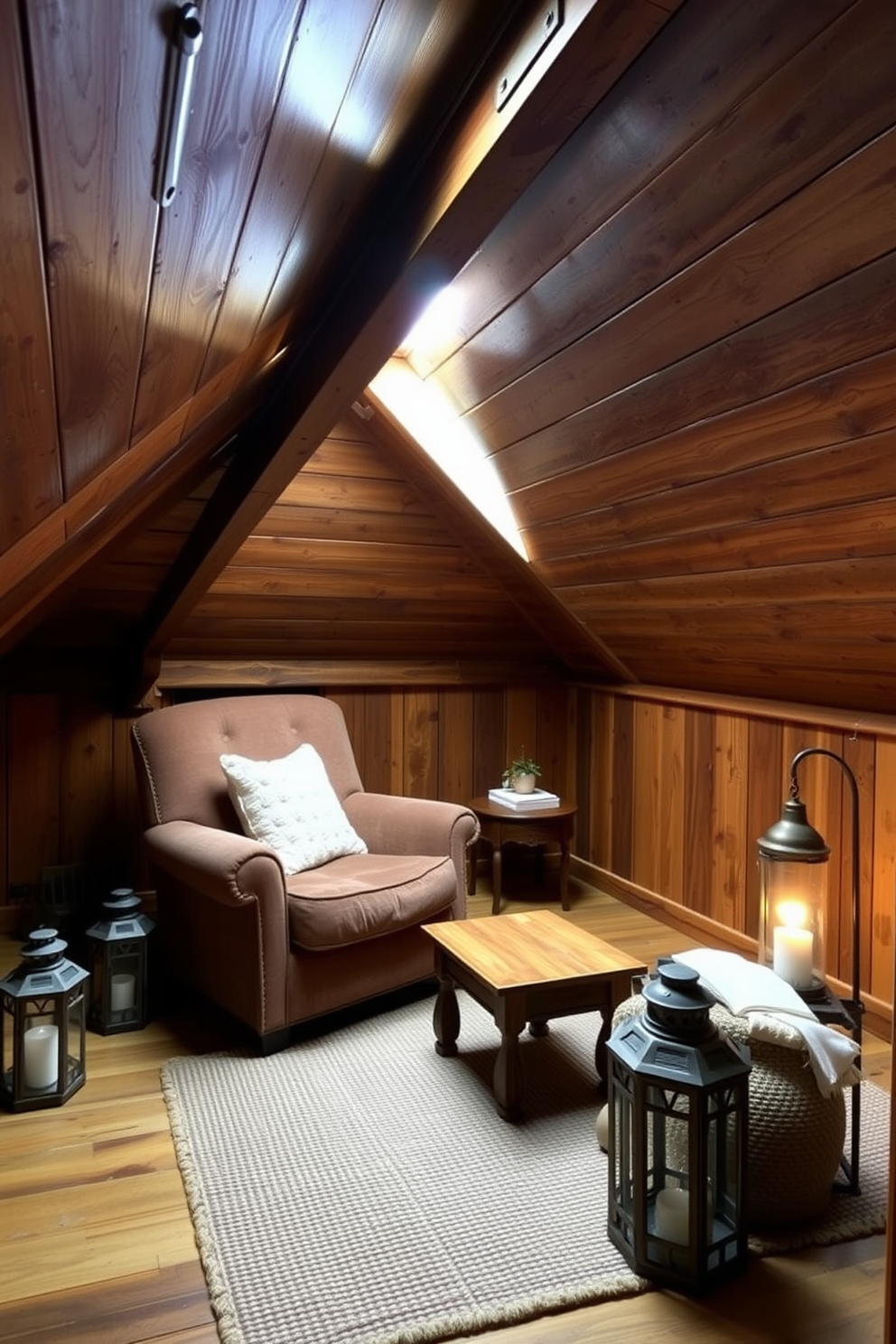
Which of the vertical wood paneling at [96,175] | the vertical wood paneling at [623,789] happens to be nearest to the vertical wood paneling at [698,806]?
the vertical wood paneling at [623,789]

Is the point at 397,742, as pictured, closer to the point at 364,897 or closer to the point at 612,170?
the point at 364,897

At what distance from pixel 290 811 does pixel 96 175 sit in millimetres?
2352

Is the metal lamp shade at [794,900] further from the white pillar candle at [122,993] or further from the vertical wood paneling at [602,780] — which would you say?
→ the vertical wood paneling at [602,780]

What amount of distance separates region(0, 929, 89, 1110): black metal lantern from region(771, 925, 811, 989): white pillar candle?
5.79ft

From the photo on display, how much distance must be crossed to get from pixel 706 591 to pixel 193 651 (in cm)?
218

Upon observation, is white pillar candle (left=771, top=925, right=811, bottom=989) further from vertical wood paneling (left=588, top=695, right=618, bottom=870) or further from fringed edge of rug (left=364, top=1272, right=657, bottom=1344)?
vertical wood paneling (left=588, top=695, right=618, bottom=870)

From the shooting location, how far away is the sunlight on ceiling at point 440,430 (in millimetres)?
2861

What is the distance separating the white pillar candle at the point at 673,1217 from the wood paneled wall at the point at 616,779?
1180 mm

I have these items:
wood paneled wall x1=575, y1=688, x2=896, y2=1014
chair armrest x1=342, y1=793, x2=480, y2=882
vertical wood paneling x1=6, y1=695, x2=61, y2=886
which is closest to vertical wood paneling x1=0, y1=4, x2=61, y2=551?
chair armrest x1=342, y1=793, x2=480, y2=882

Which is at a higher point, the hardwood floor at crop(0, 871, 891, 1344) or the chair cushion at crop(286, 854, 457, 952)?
the chair cushion at crop(286, 854, 457, 952)

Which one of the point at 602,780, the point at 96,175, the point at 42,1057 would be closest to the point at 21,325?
the point at 96,175

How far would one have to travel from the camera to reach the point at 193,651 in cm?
369

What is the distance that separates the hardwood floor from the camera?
1447 millimetres

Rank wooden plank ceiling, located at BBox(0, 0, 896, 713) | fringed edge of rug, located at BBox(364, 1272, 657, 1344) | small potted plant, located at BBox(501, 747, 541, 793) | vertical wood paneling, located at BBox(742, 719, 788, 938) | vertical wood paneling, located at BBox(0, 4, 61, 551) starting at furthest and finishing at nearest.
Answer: small potted plant, located at BBox(501, 747, 541, 793) → vertical wood paneling, located at BBox(742, 719, 788, 938) → fringed edge of rug, located at BBox(364, 1272, 657, 1344) → wooden plank ceiling, located at BBox(0, 0, 896, 713) → vertical wood paneling, located at BBox(0, 4, 61, 551)
